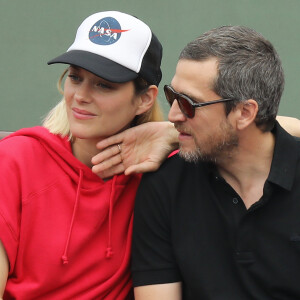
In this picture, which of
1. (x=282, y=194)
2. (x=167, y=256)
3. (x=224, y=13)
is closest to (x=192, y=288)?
(x=167, y=256)

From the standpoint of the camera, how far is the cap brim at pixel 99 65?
2.35 metres

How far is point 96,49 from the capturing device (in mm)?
2441

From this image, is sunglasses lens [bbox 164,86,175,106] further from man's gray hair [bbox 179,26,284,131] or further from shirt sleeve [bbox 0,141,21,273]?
shirt sleeve [bbox 0,141,21,273]

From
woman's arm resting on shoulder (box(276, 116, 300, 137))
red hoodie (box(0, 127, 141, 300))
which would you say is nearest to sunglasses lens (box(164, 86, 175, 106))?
red hoodie (box(0, 127, 141, 300))

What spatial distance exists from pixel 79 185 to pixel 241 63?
29.2 inches

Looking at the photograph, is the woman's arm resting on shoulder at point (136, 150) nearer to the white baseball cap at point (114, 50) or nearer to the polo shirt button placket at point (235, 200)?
the white baseball cap at point (114, 50)

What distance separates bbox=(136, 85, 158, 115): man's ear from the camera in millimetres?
2598

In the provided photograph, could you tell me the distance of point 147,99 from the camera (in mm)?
2617

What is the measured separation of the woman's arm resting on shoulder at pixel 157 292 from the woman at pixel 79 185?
0.38ft

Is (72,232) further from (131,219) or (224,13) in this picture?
(224,13)

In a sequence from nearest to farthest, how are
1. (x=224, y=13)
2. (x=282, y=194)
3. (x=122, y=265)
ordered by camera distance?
(x=282, y=194), (x=122, y=265), (x=224, y=13)

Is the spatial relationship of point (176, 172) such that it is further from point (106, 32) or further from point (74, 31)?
point (74, 31)

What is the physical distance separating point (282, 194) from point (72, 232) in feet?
2.53

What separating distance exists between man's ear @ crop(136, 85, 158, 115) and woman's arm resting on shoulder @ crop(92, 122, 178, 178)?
0.07 meters
